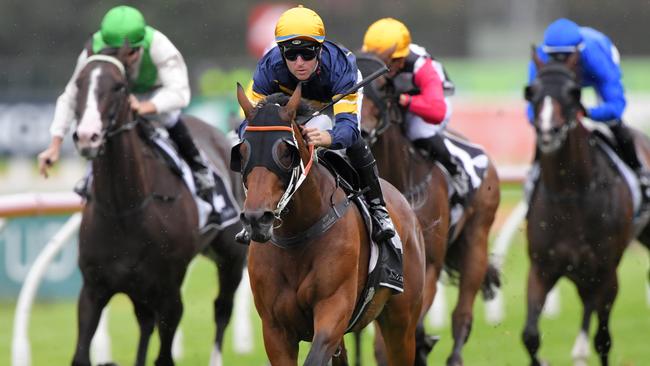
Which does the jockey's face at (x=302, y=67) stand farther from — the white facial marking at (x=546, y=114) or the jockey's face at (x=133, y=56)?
the white facial marking at (x=546, y=114)

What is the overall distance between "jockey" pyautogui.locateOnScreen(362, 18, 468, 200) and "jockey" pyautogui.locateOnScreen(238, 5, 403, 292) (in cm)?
168

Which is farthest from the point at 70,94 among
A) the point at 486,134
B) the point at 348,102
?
the point at 486,134

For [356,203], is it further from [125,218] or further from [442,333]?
[442,333]

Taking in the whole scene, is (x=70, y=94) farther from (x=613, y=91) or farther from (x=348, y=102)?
(x=613, y=91)

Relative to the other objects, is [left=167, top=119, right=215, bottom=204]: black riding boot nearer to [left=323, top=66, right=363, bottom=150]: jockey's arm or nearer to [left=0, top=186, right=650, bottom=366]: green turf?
[left=0, top=186, right=650, bottom=366]: green turf

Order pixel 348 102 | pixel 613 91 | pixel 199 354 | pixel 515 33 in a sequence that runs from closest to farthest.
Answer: pixel 348 102
pixel 613 91
pixel 199 354
pixel 515 33

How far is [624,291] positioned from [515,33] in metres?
9.08

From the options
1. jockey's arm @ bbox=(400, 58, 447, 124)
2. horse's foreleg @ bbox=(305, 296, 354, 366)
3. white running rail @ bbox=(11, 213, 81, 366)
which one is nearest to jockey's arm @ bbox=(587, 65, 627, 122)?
jockey's arm @ bbox=(400, 58, 447, 124)

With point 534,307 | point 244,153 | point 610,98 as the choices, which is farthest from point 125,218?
point 610,98

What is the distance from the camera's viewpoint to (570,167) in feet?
26.1

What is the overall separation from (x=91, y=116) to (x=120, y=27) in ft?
2.53

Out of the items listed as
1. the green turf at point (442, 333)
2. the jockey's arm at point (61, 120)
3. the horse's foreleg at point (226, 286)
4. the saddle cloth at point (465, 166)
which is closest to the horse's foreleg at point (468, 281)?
the saddle cloth at point (465, 166)

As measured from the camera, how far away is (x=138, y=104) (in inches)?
272

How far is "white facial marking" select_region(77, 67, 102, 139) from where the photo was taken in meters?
6.32
